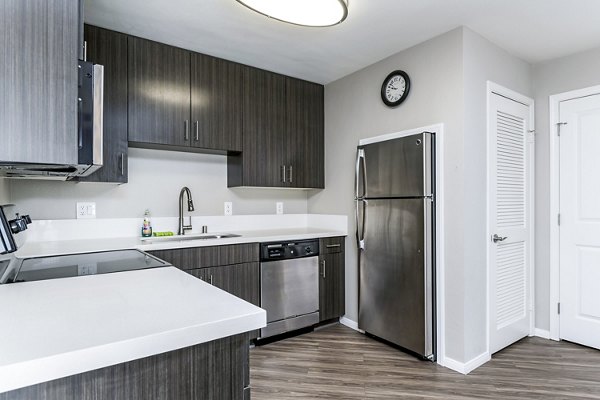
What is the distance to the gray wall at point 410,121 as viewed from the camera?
93.9 inches

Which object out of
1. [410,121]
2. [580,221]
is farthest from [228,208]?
[580,221]

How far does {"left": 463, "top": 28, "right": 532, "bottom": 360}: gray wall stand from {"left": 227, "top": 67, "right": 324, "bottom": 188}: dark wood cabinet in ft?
4.96

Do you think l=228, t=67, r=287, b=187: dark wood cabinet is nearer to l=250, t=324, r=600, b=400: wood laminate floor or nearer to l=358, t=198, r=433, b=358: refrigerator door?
l=358, t=198, r=433, b=358: refrigerator door

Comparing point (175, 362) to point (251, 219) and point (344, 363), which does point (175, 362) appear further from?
point (251, 219)

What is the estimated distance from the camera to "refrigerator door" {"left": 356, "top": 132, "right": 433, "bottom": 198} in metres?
2.45

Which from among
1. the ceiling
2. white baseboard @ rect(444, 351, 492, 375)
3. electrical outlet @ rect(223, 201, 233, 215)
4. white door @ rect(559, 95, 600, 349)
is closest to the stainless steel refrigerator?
white baseboard @ rect(444, 351, 492, 375)

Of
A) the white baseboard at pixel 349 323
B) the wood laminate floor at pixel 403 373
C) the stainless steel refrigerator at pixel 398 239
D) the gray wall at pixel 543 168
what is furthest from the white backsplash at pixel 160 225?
the gray wall at pixel 543 168

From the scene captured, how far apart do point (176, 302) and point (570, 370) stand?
2827 mm

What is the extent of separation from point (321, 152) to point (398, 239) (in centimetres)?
133

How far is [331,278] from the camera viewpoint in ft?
10.5

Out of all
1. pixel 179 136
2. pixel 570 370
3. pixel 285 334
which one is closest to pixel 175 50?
pixel 179 136

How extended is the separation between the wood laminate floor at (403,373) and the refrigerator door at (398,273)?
0.59 ft

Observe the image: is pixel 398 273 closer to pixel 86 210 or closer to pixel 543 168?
pixel 543 168

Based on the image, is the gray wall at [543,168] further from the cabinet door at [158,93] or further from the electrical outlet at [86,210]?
the electrical outlet at [86,210]
